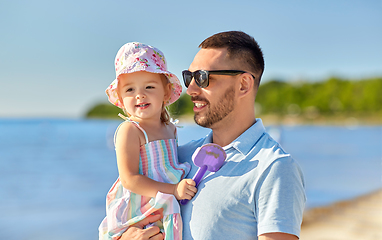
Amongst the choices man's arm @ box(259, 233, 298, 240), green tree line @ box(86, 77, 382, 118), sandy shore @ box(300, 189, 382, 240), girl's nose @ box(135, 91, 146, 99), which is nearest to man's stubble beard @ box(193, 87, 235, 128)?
girl's nose @ box(135, 91, 146, 99)

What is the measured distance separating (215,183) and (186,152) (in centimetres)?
59

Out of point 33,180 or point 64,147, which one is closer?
point 33,180

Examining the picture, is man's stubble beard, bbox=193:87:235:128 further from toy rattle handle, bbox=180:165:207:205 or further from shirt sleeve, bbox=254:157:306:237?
shirt sleeve, bbox=254:157:306:237

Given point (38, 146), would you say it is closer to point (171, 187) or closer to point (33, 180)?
point (33, 180)

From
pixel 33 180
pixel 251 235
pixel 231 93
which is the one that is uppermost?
pixel 231 93

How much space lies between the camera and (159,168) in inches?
92.6

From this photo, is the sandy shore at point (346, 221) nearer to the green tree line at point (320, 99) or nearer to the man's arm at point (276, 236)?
the man's arm at point (276, 236)

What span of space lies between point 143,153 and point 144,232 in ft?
1.60

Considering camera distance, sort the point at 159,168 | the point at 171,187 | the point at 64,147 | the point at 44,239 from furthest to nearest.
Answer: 1. the point at 64,147
2. the point at 44,239
3. the point at 159,168
4. the point at 171,187

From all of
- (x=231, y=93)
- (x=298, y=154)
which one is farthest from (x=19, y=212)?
(x=298, y=154)

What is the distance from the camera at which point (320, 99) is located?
71.8 metres

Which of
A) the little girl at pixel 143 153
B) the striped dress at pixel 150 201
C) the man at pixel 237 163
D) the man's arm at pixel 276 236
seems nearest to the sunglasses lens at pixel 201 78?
the man at pixel 237 163

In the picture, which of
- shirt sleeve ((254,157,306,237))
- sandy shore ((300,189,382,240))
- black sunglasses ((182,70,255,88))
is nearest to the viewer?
shirt sleeve ((254,157,306,237))

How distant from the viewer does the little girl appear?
2172 millimetres
